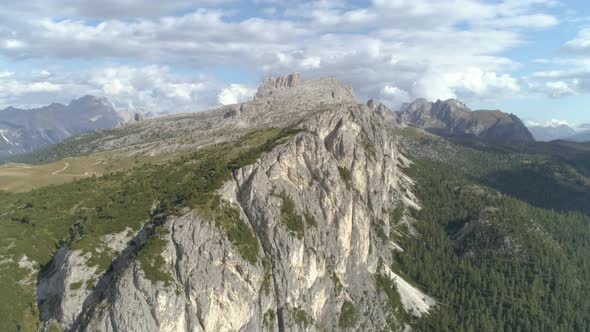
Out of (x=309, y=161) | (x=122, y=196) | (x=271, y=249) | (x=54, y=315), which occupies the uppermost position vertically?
(x=309, y=161)

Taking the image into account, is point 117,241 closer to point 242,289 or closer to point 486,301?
point 242,289

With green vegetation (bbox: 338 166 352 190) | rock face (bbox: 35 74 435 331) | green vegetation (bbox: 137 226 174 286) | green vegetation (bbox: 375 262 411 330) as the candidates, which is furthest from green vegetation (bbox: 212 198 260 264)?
green vegetation (bbox: 375 262 411 330)

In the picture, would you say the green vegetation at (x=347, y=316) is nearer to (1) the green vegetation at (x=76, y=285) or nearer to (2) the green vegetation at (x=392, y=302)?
(2) the green vegetation at (x=392, y=302)

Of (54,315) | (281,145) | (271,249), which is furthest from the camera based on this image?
(281,145)

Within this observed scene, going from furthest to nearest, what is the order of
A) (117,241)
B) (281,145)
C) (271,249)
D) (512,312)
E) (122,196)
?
(512,312)
(281,145)
(122,196)
(271,249)
(117,241)

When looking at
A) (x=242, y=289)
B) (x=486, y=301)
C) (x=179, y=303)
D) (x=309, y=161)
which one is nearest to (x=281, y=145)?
(x=309, y=161)

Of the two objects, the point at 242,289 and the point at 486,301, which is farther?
the point at 486,301
